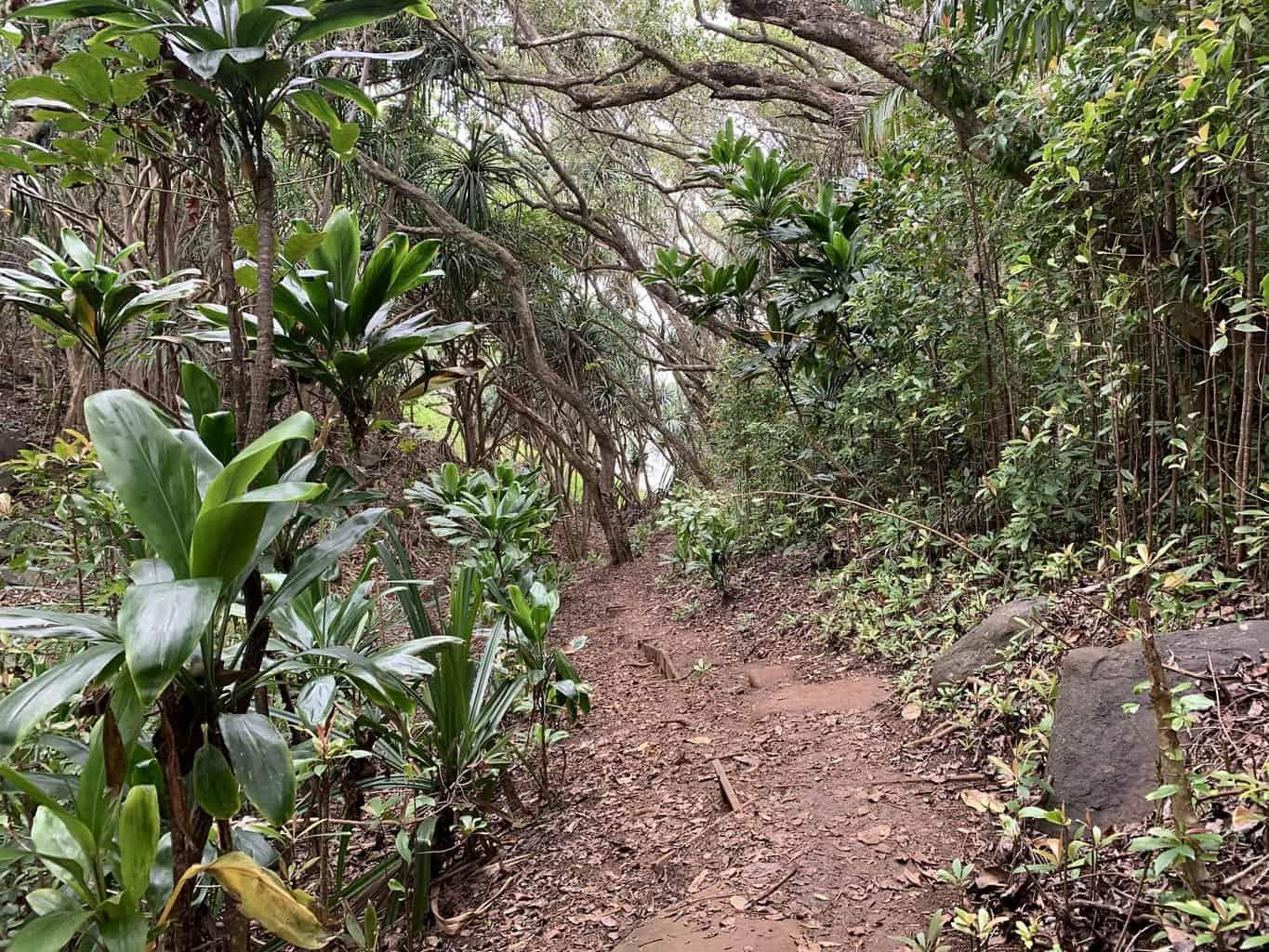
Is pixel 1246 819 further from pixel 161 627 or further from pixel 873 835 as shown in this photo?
pixel 161 627

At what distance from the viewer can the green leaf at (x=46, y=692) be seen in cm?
92

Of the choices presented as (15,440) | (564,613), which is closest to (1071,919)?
(564,613)

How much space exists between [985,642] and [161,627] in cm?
235

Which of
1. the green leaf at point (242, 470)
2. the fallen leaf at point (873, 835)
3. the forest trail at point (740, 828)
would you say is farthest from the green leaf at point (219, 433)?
the fallen leaf at point (873, 835)

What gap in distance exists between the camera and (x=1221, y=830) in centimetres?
129

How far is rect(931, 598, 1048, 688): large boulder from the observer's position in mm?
2326

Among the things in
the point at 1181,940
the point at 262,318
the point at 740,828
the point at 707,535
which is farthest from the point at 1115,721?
the point at 707,535

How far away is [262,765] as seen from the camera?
1.10 meters

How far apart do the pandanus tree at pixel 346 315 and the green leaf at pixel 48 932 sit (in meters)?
1.07

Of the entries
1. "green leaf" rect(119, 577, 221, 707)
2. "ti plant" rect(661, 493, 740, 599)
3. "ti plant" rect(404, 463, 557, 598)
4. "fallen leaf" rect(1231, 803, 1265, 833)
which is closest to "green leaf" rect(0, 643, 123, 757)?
"green leaf" rect(119, 577, 221, 707)

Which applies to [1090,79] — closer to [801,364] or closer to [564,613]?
[801,364]

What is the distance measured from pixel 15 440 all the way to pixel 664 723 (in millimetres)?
6470

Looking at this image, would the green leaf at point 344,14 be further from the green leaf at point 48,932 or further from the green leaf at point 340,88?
the green leaf at point 48,932

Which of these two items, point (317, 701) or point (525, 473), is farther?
→ point (525, 473)
